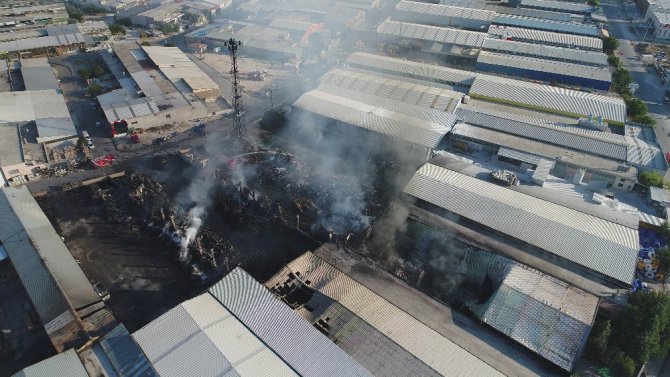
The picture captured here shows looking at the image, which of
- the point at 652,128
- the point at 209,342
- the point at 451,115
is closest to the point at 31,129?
the point at 209,342

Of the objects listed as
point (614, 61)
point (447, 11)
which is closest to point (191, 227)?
point (614, 61)

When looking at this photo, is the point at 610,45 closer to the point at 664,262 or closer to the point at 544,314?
the point at 664,262

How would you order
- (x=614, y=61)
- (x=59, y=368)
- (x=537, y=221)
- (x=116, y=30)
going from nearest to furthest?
(x=59, y=368)
(x=537, y=221)
(x=614, y=61)
(x=116, y=30)

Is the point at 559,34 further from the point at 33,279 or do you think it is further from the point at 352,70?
the point at 33,279

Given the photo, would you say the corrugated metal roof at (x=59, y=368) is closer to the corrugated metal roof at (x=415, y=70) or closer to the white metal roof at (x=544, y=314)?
the white metal roof at (x=544, y=314)

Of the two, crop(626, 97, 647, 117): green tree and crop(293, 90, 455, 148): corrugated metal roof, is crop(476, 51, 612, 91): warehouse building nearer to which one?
crop(626, 97, 647, 117): green tree

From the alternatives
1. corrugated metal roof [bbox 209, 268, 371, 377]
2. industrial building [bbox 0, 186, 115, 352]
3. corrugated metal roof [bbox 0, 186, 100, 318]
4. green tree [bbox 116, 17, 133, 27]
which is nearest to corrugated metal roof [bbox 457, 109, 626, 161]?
corrugated metal roof [bbox 209, 268, 371, 377]
